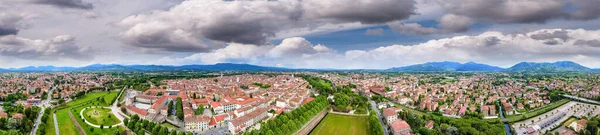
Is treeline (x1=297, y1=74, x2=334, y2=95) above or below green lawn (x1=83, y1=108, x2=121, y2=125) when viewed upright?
above

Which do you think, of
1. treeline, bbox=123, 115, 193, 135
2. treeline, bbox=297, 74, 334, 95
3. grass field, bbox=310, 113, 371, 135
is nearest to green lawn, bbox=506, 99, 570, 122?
grass field, bbox=310, 113, 371, 135

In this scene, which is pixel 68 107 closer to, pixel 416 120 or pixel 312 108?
pixel 312 108

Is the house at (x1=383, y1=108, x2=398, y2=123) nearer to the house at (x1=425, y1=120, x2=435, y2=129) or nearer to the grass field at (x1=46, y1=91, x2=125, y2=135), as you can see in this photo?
the house at (x1=425, y1=120, x2=435, y2=129)

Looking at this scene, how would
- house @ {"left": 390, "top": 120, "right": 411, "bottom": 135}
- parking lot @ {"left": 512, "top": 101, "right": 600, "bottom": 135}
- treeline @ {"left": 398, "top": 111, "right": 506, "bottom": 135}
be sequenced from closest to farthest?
treeline @ {"left": 398, "top": 111, "right": 506, "bottom": 135}, house @ {"left": 390, "top": 120, "right": 411, "bottom": 135}, parking lot @ {"left": 512, "top": 101, "right": 600, "bottom": 135}

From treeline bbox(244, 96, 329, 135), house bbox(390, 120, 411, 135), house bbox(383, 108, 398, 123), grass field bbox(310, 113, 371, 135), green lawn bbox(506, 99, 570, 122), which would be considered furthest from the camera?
green lawn bbox(506, 99, 570, 122)

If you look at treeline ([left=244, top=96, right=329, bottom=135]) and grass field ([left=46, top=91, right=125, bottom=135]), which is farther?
grass field ([left=46, top=91, right=125, bottom=135])

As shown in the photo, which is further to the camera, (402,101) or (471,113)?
(402,101)

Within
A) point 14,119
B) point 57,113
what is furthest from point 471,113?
point 57,113

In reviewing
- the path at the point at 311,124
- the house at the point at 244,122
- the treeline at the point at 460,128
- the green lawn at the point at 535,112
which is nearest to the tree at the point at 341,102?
the path at the point at 311,124
